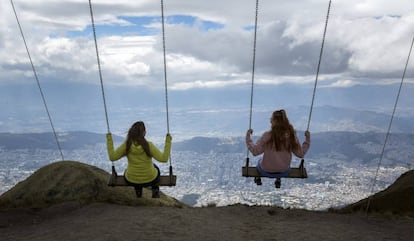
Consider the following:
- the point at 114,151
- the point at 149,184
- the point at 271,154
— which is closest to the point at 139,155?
the point at 114,151

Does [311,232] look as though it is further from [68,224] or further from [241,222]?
[68,224]

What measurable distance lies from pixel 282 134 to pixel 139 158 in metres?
3.02

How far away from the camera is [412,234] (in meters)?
9.14

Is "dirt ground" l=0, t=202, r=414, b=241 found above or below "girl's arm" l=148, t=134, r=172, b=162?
below

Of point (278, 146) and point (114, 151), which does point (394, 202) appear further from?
point (114, 151)

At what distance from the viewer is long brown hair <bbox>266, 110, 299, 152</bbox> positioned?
927 centimetres

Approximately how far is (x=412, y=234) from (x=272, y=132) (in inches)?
137

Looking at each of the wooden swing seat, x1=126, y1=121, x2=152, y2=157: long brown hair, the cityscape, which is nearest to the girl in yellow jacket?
x1=126, y1=121, x2=152, y2=157: long brown hair

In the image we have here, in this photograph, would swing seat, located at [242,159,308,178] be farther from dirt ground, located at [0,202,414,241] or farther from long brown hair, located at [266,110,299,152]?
dirt ground, located at [0,202,414,241]

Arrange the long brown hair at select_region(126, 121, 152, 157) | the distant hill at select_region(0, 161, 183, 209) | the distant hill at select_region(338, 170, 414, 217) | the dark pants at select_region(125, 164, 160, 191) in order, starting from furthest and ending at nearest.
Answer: the distant hill at select_region(338, 170, 414, 217) → the distant hill at select_region(0, 161, 183, 209) → the dark pants at select_region(125, 164, 160, 191) → the long brown hair at select_region(126, 121, 152, 157)

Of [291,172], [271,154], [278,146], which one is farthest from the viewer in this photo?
[291,172]

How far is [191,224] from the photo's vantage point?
9102 mm

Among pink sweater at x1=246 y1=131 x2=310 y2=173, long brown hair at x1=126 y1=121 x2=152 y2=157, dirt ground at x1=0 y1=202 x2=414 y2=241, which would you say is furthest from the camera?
pink sweater at x1=246 y1=131 x2=310 y2=173

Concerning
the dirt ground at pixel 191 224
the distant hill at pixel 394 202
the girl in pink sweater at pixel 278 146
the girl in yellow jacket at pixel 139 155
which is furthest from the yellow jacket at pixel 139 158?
the distant hill at pixel 394 202
